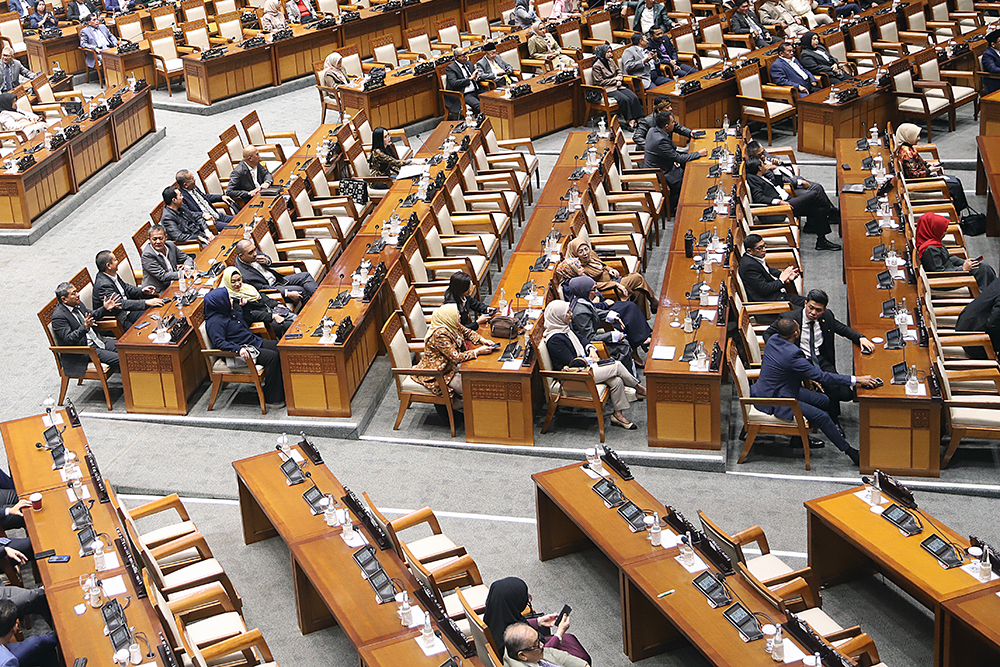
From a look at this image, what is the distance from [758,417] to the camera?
8.24 m

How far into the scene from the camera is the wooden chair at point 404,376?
874 centimetres

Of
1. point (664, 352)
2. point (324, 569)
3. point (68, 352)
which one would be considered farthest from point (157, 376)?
point (664, 352)

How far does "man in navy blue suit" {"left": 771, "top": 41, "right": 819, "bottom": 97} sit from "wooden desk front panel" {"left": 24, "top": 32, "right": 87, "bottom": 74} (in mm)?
10100

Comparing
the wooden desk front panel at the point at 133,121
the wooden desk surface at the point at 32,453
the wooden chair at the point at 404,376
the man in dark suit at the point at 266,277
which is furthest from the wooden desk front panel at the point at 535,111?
the wooden desk surface at the point at 32,453

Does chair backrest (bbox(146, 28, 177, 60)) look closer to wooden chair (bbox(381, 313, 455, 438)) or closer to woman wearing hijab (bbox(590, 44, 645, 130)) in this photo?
woman wearing hijab (bbox(590, 44, 645, 130))

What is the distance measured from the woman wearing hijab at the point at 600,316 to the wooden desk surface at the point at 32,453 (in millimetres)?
3712

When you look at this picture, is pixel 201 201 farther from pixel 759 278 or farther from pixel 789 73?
pixel 789 73

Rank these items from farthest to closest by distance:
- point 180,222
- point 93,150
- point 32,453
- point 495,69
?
point 495,69 < point 93,150 < point 180,222 < point 32,453

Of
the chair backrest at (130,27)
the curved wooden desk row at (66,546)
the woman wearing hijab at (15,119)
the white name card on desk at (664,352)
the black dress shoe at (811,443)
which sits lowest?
the black dress shoe at (811,443)

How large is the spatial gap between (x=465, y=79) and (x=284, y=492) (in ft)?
28.6

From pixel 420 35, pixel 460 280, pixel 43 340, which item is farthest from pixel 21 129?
pixel 460 280

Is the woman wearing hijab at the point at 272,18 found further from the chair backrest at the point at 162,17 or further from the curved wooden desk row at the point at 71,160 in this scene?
the curved wooden desk row at the point at 71,160

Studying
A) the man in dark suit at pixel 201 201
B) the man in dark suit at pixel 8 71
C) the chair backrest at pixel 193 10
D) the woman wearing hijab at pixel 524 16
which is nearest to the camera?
the man in dark suit at pixel 201 201

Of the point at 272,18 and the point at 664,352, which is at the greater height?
the point at 272,18
